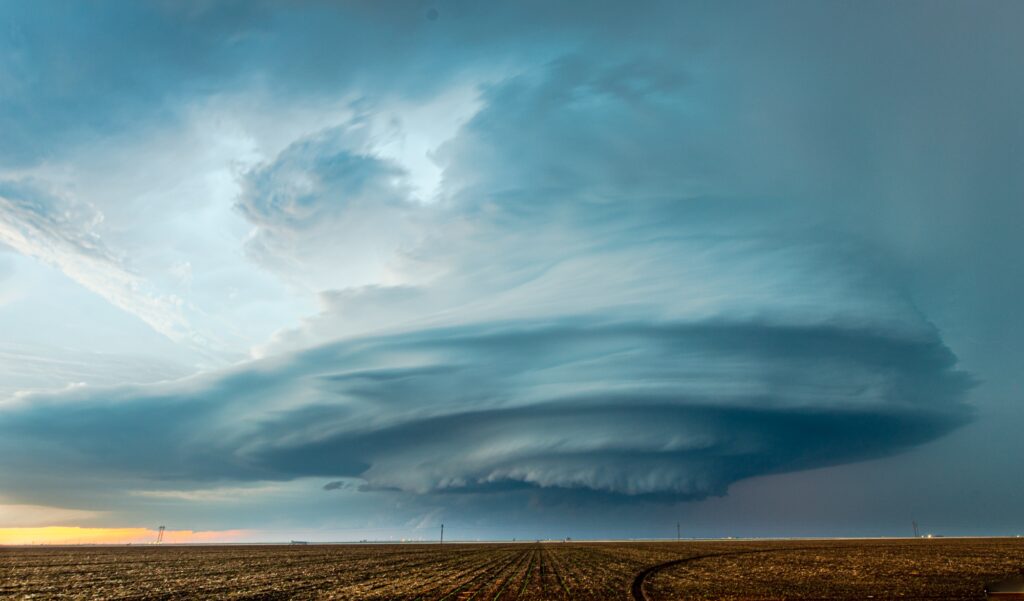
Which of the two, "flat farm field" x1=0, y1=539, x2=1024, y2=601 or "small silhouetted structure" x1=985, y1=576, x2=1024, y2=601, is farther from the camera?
"flat farm field" x1=0, y1=539, x2=1024, y2=601

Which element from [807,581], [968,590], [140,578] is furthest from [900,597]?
[140,578]

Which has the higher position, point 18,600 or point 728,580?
point 18,600

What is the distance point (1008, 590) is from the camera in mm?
35719

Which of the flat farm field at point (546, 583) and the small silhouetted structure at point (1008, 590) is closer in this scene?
the small silhouetted structure at point (1008, 590)

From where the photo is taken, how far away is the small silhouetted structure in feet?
115

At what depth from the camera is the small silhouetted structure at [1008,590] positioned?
1375 inches

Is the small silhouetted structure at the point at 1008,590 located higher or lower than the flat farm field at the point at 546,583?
higher

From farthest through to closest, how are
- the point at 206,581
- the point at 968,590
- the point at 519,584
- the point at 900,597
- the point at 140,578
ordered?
the point at 140,578 < the point at 206,581 < the point at 519,584 < the point at 968,590 < the point at 900,597

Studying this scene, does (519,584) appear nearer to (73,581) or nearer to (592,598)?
(592,598)

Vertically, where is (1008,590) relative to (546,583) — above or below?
above

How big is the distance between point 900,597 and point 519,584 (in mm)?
34344

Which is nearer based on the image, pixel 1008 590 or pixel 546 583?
pixel 1008 590

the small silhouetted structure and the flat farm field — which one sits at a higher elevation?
the small silhouetted structure

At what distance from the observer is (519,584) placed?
6297 centimetres
